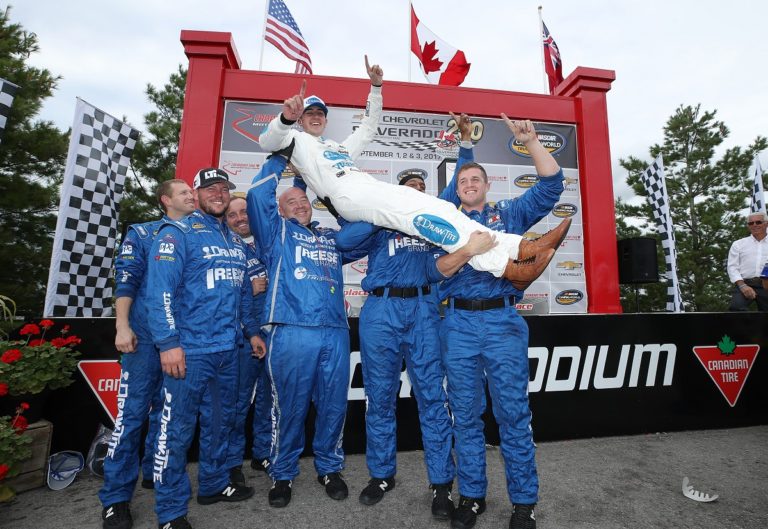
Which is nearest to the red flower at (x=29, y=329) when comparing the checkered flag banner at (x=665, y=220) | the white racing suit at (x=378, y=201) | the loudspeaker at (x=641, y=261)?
the white racing suit at (x=378, y=201)

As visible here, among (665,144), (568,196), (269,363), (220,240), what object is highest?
(665,144)

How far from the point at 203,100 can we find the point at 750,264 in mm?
7611

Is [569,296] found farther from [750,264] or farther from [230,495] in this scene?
[230,495]

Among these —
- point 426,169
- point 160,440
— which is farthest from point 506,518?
point 426,169

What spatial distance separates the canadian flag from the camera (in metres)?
6.55

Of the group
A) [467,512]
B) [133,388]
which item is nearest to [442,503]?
[467,512]

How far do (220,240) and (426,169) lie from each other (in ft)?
12.8

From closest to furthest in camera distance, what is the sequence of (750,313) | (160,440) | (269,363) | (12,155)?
(160,440)
(269,363)
(750,313)
(12,155)

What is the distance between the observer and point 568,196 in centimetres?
605

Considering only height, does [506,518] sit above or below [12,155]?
below

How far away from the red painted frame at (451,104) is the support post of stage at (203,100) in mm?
13

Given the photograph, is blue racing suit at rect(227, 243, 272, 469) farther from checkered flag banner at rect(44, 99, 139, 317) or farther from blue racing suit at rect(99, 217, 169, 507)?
checkered flag banner at rect(44, 99, 139, 317)

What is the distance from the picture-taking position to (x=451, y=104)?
5.88 meters

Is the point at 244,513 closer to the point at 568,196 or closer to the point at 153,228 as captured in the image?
the point at 153,228
